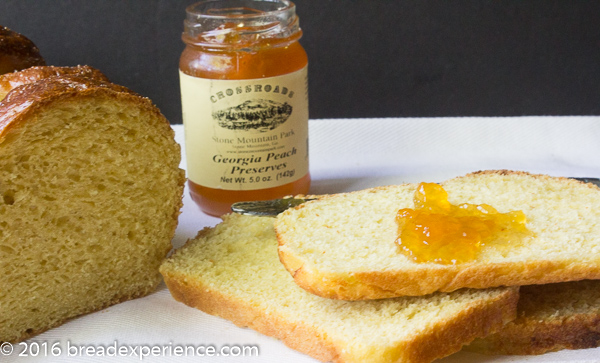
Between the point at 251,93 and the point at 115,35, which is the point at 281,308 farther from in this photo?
the point at 115,35

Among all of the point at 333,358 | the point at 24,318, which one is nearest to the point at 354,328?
the point at 333,358

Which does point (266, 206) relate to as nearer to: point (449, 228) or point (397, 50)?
point (449, 228)

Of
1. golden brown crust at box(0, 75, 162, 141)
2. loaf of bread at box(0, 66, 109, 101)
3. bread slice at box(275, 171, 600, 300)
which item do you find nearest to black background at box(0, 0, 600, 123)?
loaf of bread at box(0, 66, 109, 101)

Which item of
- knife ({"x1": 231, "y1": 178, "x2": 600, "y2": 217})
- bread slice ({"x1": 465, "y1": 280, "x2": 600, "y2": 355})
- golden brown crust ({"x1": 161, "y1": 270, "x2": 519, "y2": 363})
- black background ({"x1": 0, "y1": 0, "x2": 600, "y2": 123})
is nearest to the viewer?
golden brown crust ({"x1": 161, "y1": 270, "x2": 519, "y2": 363})

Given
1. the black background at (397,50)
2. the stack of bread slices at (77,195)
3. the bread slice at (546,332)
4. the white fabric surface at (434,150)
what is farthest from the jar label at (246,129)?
the black background at (397,50)

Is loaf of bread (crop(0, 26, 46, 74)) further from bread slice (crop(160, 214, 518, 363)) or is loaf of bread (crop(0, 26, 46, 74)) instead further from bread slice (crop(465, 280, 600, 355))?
bread slice (crop(465, 280, 600, 355))

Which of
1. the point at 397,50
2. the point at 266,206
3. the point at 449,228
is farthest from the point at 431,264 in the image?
the point at 397,50

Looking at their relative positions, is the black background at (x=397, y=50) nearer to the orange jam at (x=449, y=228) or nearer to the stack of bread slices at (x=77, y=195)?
the stack of bread slices at (x=77, y=195)
